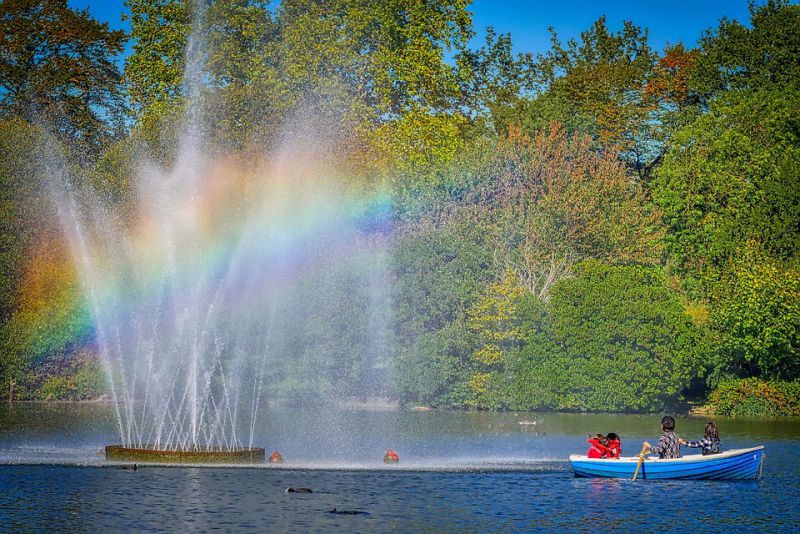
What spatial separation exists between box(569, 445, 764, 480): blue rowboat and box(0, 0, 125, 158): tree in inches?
2185

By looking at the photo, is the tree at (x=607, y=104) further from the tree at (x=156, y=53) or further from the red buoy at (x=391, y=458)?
the red buoy at (x=391, y=458)

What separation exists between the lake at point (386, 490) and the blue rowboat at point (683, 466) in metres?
0.41

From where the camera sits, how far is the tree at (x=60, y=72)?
86.6 m

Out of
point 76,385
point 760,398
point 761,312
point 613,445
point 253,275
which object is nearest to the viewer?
point 613,445

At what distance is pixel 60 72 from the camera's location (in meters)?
Answer: 87.2

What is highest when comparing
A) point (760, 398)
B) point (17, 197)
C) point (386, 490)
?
point (17, 197)

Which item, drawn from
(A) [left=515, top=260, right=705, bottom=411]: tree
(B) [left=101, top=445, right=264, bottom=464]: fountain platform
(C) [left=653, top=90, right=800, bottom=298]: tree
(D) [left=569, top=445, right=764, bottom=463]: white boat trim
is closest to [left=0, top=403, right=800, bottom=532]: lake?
(B) [left=101, top=445, right=264, bottom=464]: fountain platform

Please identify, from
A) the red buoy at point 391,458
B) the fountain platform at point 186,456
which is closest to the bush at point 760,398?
the red buoy at point 391,458

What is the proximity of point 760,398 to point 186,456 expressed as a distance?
39.3 meters

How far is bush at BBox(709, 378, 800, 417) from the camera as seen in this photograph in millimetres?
67562

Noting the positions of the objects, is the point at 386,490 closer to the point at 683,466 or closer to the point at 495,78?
the point at 683,466

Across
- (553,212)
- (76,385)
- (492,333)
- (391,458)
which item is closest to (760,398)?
(492,333)

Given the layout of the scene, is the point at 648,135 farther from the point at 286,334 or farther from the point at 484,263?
the point at 286,334

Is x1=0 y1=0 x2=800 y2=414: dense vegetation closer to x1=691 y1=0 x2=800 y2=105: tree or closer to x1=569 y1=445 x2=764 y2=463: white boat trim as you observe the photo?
x1=691 y1=0 x2=800 y2=105: tree
